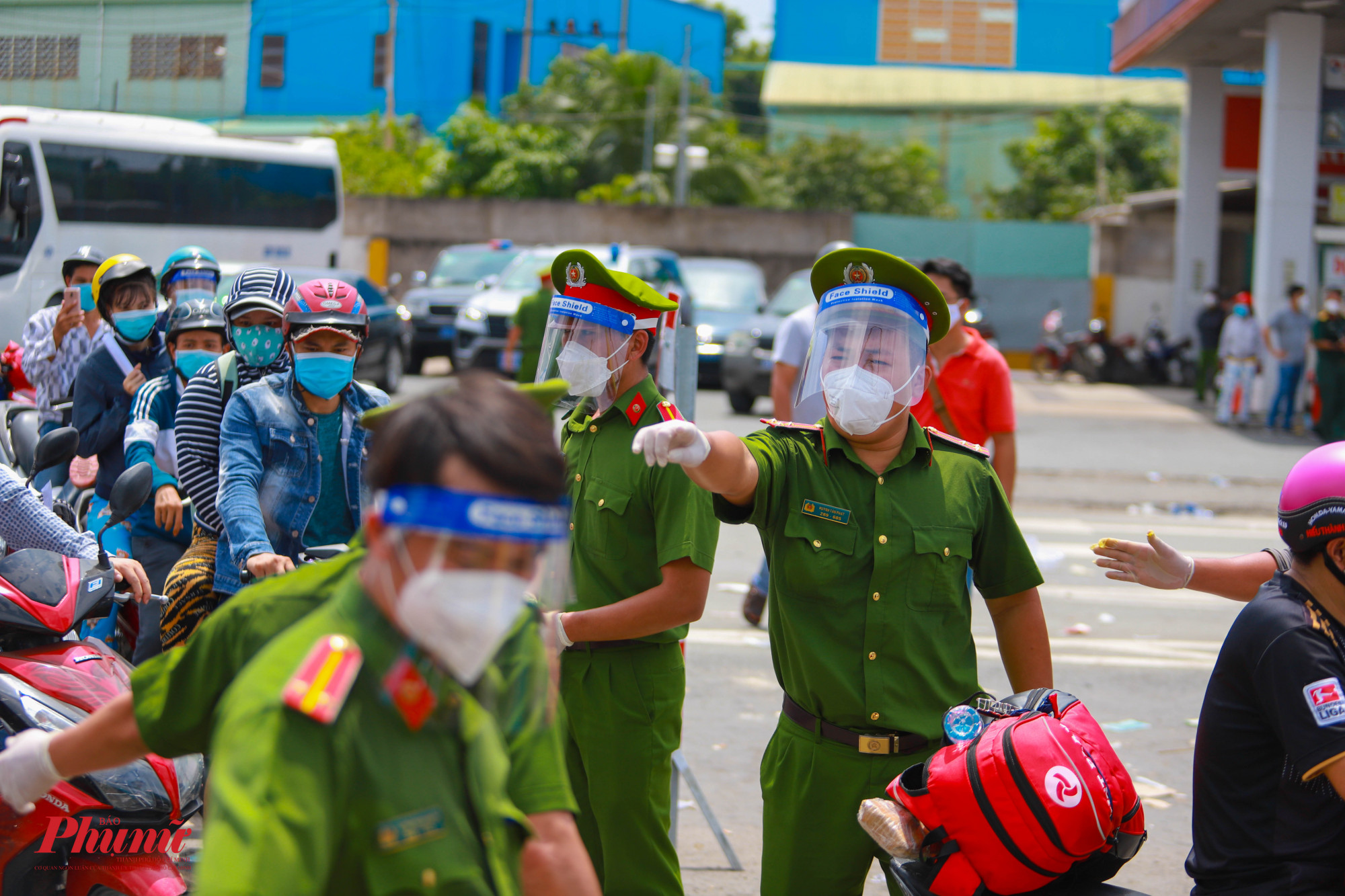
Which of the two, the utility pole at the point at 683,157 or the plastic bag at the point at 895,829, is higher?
the utility pole at the point at 683,157

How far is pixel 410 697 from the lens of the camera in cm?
165

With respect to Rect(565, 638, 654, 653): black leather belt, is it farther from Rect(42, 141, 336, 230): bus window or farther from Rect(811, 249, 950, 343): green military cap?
Rect(42, 141, 336, 230): bus window

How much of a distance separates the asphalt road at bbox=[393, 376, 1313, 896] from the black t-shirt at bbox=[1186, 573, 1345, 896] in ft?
6.33

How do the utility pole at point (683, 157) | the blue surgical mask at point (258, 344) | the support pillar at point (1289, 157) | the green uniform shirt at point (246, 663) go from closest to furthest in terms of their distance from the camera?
the green uniform shirt at point (246, 663), the blue surgical mask at point (258, 344), the support pillar at point (1289, 157), the utility pole at point (683, 157)

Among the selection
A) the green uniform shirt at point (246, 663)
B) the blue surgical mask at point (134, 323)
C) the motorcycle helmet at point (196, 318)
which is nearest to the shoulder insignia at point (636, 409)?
the green uniform shirt at point (246, 663)

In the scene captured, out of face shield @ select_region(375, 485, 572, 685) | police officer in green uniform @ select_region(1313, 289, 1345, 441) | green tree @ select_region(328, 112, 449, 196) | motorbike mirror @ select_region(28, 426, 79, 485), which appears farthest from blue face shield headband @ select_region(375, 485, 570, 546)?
green tree @ select_region(328, 112, 449, 196)

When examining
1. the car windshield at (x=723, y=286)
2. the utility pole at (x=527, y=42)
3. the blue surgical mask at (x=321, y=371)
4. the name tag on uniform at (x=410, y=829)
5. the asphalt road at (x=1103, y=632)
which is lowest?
the asphalt road at (x=1103, y=632)

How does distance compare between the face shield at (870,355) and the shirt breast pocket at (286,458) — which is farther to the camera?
the shirt breast pocket at (286,458)

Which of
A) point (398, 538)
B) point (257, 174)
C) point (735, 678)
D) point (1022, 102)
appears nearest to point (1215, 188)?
point (257, 174)

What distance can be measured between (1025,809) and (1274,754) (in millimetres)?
592

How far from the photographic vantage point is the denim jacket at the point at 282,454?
3.94 m

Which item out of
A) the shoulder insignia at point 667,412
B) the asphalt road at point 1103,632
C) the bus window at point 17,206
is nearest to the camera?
the shoulder insignia at point 667,412

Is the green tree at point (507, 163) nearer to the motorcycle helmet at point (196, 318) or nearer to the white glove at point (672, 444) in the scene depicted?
the motorcycle helmet at point (196, 318)

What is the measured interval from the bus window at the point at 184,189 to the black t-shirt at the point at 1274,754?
16.2 metres
